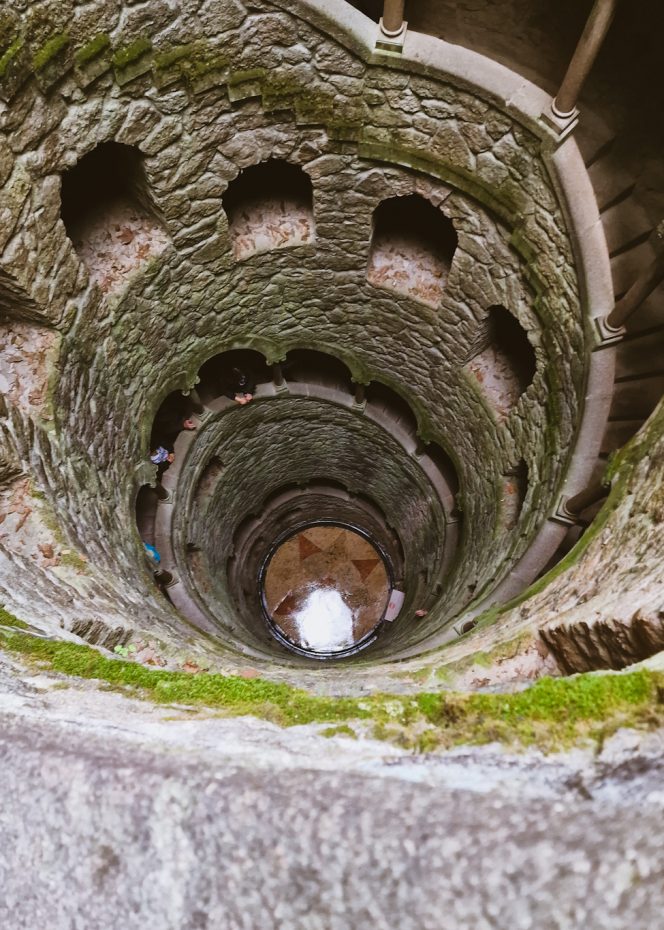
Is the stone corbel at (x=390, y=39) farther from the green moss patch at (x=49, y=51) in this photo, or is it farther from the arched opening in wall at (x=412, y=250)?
the green moss patch at (x=49, y=51)

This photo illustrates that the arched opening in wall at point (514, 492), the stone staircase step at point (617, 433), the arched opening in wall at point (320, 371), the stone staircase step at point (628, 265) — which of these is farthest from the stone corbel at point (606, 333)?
the arched opening in wall at point (320, 371)

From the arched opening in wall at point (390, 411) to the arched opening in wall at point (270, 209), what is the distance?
3177 millimetres

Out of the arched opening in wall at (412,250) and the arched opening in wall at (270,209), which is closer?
the arched opening in wall at (270,209)

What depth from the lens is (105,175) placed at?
19.3 ft

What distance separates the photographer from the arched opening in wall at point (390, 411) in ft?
Result: 31.5

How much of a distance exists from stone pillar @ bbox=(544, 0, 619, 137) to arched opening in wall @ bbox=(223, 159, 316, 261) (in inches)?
121

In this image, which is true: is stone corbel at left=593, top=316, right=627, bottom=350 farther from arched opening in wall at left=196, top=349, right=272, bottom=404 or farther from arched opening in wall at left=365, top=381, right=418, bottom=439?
arched opening in wall at left=196, top=349, right=272, bottom=404

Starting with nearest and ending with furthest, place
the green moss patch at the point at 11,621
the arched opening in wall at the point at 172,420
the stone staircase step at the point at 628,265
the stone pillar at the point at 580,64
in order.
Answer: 1. the green moss patch at the point at 11,621
2. the stone pillar at the point at 580,64
3. the stone staircase step at the point at 628,265
4. the arched opening in wall at the point at 172,420

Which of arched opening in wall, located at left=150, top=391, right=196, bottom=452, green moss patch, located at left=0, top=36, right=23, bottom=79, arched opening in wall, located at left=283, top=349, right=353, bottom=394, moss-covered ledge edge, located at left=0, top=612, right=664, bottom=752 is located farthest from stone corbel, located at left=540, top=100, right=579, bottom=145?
arched opening in wall, located at left=150, top=391, right=196, bottom=452

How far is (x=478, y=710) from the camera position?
1653 mm

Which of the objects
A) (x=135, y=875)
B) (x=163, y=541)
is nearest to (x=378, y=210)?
(x=163, y=541)

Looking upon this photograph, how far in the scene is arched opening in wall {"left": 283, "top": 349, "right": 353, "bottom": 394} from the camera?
31.4 ft

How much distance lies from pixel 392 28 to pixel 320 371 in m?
5.47

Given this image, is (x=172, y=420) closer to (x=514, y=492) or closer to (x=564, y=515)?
(x=514, y=492)
